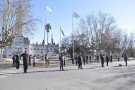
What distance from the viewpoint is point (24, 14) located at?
5825 cm

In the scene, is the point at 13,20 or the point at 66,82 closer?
the point at 66,82

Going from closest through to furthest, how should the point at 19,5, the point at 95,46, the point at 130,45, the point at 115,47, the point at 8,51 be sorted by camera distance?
the point at 19,5 → the point at 95,46 → the point at 115,47 → the point at 130,45 → the point at 8,51

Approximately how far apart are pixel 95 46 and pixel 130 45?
1758 inches

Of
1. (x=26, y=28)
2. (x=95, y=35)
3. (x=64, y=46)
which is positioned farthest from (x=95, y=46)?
(x=26, y=28)

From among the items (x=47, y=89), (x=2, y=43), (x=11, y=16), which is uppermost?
(x=11, y=16)

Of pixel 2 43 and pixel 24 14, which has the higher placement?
pixel 24 14

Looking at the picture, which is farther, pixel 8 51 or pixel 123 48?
pixel 8 51

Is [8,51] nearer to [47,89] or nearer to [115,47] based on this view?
[115,47]

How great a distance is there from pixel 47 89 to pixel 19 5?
143 feet

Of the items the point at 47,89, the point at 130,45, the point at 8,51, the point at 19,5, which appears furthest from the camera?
the point at 8,51

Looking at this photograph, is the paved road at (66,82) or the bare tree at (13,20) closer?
the paved road at (66,82)

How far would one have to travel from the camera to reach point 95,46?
94688 mm

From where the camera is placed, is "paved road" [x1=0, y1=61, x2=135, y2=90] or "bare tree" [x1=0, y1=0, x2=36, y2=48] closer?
"paved road" [x1=0, y1=61, x2=135, y2=90]

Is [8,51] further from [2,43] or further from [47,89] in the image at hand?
[47,89]
